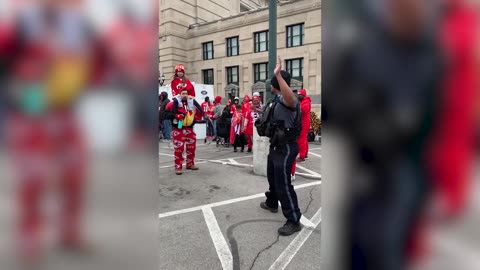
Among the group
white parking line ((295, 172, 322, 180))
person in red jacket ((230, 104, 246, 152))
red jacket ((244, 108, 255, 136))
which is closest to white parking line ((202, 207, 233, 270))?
white parking line ((295, 172, 322, 180))

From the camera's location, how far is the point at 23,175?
68 centimetres

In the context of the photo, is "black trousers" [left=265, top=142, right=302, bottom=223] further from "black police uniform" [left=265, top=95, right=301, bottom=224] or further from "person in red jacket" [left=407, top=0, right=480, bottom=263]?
"person in red jacket" [left=407, top=0, right=480, bottom=263]

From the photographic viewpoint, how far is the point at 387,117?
2.44 feet

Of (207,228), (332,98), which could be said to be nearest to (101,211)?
(332,98)

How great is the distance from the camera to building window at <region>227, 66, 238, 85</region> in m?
24.1

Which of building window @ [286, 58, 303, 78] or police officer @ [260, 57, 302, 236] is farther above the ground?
building window @ [286, 58, 303, 78]

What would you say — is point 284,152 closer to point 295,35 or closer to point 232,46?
point 295,35

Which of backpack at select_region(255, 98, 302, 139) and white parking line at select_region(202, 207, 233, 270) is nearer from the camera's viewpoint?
white parking line at select_region(202, 207, 233, 270)

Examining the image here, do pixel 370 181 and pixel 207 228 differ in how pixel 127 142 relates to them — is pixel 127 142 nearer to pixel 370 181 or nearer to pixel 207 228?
pixel 370 181

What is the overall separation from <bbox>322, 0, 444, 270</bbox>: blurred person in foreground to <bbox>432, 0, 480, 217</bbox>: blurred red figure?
22 mm

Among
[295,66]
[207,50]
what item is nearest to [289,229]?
[295,66]

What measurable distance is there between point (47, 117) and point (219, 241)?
2551 millimetres

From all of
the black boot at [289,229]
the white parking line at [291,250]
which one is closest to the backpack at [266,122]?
the black boot at [289,229]

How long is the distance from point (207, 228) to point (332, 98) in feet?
9.05
